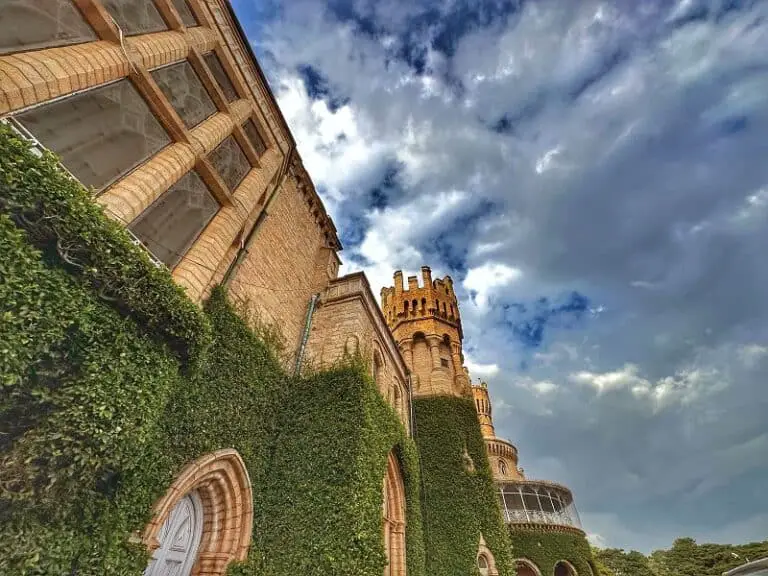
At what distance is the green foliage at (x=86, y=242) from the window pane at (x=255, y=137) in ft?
25.2

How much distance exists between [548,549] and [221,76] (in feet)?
102

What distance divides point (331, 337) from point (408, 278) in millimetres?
14707

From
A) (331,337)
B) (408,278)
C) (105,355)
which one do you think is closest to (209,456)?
(105,355)

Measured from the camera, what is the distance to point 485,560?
14.1 metres

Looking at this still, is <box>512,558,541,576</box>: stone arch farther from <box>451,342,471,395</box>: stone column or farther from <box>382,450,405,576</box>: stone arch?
<box>382,450,405,576</box>: stone arch

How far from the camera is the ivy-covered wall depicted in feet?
12.2

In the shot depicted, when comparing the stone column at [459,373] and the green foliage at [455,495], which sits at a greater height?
the stone column at [459,373]

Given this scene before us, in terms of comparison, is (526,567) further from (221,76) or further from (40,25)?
(40,25)

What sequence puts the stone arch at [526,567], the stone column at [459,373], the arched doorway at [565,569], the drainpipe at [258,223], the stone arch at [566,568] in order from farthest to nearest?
the arched doorway at [565,569] < the stone arch at [566,568] < the stone arch at [526,567] < the stone column at [459,373] < the drainpipe at [258,223]

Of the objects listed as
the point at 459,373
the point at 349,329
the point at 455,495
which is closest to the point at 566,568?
the point at 459,373

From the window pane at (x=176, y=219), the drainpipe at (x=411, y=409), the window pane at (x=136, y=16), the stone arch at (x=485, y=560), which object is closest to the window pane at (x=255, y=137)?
the window pane at (x=136, y=16)

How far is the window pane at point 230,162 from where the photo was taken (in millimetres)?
9672

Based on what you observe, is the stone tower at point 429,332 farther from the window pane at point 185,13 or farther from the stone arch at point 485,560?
the window pane at point 185,13

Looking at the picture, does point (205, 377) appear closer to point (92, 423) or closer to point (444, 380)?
point (92, 423)
